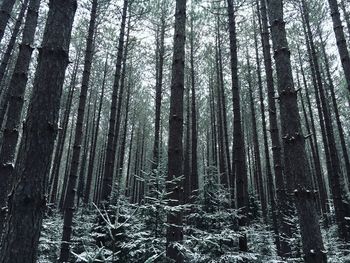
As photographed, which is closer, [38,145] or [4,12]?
[38,145]

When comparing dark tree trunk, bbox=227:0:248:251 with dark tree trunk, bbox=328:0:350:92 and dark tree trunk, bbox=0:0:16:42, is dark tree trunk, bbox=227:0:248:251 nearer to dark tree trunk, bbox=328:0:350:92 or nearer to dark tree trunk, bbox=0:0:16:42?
dark tree trunk, bbox=328:0:350:92

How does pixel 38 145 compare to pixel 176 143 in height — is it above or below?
below

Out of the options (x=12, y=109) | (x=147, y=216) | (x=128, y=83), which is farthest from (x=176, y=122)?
(x=128, y=83)

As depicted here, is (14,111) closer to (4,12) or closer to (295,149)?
(4,12)

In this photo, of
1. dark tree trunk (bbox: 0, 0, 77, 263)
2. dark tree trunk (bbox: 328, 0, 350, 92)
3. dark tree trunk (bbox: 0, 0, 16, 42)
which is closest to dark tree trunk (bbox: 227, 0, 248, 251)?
dark tree trunk (bbox: 328, 0, 350, 92)

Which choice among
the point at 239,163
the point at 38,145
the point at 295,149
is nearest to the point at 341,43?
the point at 239,163

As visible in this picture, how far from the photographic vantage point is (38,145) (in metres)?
2.07

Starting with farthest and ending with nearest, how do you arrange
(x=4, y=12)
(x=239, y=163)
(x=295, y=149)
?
(x=239, y=163) → (x=4, y=12) → (x=295, y=149)

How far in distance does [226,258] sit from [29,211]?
4.83 m

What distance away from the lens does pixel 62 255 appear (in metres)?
7.01

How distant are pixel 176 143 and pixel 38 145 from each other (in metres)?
3.00

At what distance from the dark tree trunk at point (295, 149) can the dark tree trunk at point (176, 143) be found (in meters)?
1.69

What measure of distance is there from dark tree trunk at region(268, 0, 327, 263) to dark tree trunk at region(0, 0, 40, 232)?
14.2ft

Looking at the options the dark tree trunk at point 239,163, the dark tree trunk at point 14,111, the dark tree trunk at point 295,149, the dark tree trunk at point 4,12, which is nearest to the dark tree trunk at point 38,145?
the dark tree trunk at point 14,111
